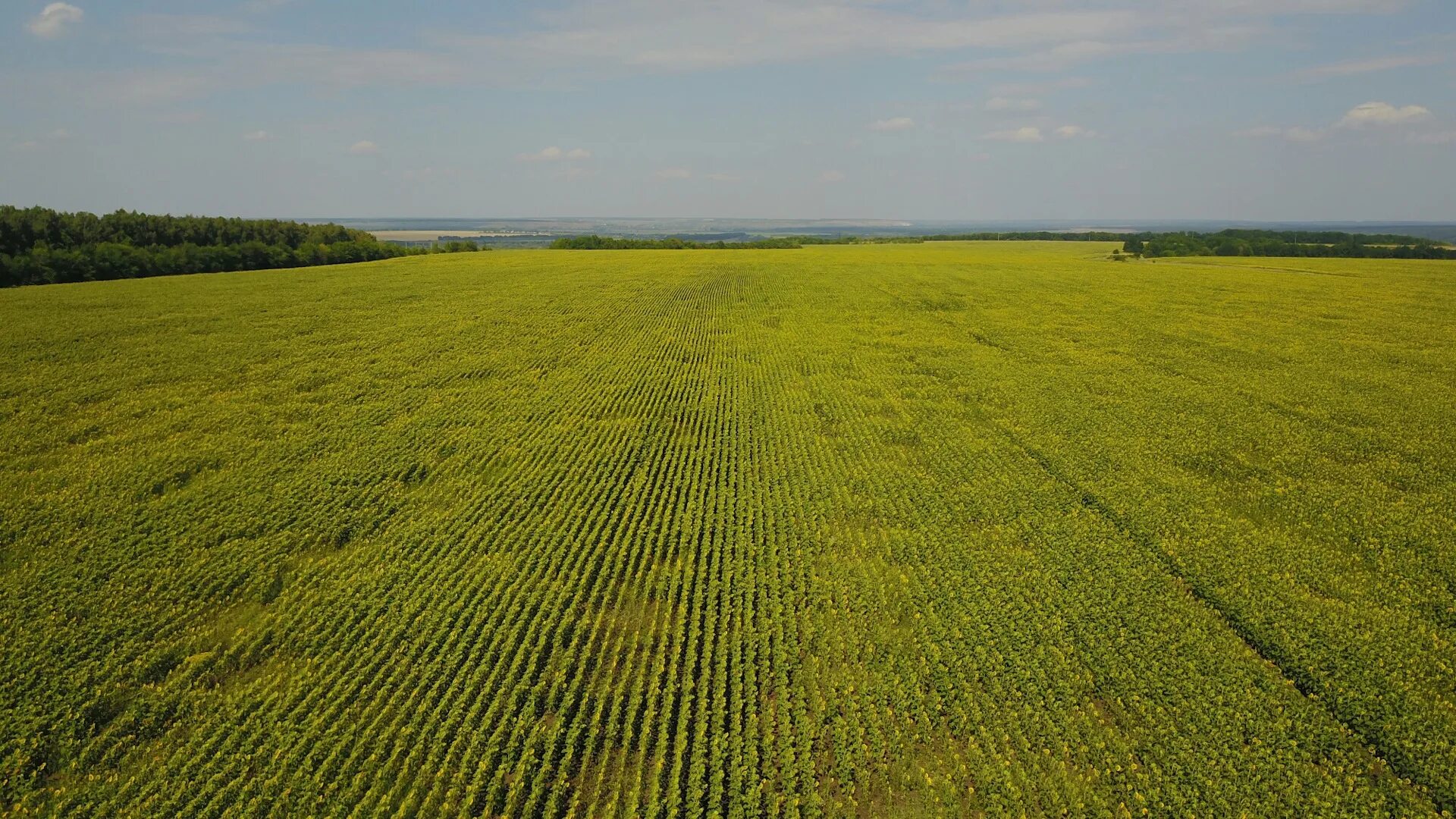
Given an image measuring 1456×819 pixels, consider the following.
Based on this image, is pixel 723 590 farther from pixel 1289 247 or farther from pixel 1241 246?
pixel 1289 247

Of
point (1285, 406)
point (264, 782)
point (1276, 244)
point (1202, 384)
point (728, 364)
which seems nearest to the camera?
point (264, 782)

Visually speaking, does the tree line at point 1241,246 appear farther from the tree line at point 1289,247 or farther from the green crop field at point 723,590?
the green crop field at point 723,590

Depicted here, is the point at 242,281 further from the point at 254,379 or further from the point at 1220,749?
the point at 1220,749

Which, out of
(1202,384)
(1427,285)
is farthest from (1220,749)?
(1427,285)

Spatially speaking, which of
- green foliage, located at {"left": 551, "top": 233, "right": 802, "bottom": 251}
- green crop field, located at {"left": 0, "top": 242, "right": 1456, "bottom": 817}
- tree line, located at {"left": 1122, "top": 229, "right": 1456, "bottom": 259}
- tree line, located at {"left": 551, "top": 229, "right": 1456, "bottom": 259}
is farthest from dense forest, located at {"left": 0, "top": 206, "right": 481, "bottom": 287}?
tree line, located at {"left": 1122, "top": 229, "right": 1456, "bottom": 259}

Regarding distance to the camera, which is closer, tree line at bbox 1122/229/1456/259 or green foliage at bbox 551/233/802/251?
tree line at bbox 1122/229/1456/259

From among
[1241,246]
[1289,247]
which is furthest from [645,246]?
[1289,247]

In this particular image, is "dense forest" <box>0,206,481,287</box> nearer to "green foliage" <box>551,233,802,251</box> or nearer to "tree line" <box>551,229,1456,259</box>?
"green foliage" <box>551,233,802,251</box>
